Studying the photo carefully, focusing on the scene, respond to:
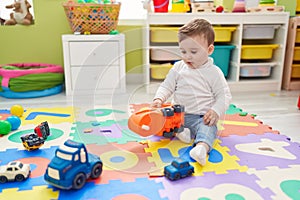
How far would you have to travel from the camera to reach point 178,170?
790 millimetres

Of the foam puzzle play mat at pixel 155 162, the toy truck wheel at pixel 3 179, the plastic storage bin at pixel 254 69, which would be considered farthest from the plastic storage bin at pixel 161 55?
the toy truck wheel at pixel 3 179

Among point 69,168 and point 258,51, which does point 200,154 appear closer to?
point 69,168

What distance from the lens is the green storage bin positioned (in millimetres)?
1855

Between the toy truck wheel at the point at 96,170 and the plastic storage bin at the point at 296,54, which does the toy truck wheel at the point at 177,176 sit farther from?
the plastic storage bin at the point at 296,54

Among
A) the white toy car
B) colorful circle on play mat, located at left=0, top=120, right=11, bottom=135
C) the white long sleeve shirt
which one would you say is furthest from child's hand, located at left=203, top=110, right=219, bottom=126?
colorful circle on play mat, located at left=0, top=120, right=11, bottom=135

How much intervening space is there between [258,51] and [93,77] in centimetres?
103

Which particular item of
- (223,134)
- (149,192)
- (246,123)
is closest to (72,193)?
(149,192)

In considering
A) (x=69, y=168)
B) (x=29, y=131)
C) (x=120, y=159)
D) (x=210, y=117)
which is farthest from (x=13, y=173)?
(x=210, y=117)

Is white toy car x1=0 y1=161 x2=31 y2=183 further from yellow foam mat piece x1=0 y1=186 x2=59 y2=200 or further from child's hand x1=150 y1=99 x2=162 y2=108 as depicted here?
child's hand x1=150 y1=99 x2=162 y2=108

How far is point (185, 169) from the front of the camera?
0.80 metres

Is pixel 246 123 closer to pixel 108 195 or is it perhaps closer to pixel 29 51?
pixel 108 195

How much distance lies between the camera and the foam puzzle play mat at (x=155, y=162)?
0.73 metres

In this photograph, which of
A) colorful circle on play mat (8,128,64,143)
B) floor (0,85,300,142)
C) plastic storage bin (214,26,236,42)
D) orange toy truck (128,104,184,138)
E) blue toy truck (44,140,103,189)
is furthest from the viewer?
plastic storage bin (214,26,236,42)

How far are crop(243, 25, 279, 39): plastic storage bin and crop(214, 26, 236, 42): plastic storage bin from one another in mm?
84
